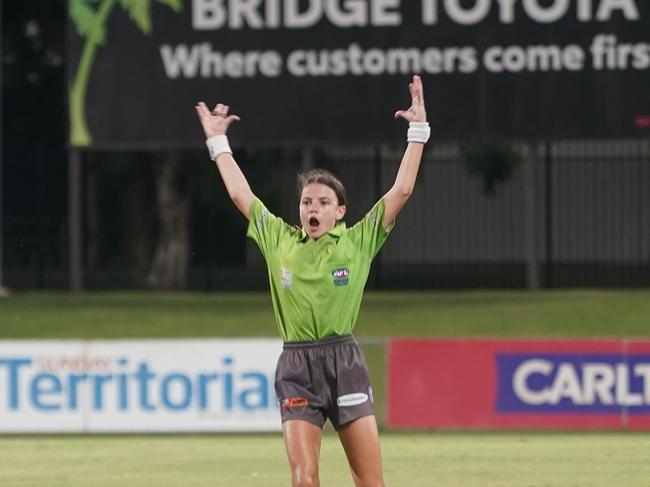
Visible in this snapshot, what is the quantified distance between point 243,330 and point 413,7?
4799 mm

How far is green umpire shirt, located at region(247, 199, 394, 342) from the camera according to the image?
27.6ft

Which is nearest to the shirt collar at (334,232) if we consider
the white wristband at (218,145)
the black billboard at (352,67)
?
the white wristband at (218,145)

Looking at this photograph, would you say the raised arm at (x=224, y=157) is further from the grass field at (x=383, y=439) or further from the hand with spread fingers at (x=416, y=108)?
the grass field at (x=383, y=439)

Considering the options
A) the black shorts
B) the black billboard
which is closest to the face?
the black shorts

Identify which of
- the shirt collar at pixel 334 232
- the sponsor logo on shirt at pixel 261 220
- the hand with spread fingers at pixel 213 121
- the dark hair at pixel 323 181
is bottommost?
the shirt collar at pixel 334 232

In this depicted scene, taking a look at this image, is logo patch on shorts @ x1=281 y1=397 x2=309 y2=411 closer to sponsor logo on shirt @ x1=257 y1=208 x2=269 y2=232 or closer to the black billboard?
sponsor logo on shirt @ x1=257 y1=208 x2=269 y2=232

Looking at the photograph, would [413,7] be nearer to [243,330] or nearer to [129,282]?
[243,330]

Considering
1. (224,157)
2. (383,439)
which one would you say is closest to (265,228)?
(224,157)

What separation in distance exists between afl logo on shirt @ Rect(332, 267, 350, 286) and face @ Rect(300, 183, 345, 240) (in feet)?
0.64

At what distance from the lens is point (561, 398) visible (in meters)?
17.3

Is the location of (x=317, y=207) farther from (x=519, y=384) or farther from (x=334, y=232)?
(x=519, y=384)

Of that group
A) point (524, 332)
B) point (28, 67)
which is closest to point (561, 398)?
point (524, 332)

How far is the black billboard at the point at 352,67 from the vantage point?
23344mm

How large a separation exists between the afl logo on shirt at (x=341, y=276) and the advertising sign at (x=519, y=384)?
900 cm
